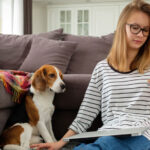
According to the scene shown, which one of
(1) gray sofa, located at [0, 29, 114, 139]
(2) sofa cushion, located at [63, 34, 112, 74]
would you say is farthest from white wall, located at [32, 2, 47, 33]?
(2) sofa cushion, located at [63, 34, 112, 74]

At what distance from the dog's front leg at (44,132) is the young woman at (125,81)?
25cm

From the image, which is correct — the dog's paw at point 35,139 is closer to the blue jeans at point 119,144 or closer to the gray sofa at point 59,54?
the gray sofa at point 59,54

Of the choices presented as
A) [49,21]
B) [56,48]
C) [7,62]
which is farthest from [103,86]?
[49,21]

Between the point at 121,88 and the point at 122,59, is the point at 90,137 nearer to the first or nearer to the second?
the point at 121,88

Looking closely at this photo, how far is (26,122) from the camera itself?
5.84 ft

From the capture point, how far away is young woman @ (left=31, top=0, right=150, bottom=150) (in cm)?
143

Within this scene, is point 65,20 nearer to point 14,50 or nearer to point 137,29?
point 14,50

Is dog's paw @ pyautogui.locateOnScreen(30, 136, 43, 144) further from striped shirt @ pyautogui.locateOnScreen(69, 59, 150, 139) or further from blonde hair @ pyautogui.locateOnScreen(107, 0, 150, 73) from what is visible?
blonde hair @ pyautogui.locateOnScreen(107, 0, 150, 73)

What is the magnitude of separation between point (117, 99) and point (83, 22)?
22.2 feet

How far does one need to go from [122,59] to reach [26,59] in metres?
1.18

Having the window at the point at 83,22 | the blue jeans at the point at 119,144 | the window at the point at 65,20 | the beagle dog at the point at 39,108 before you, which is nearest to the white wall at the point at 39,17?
the window at the point at 65,20

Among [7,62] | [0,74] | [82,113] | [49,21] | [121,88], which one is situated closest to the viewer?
[121,88]

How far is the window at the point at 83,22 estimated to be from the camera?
8039 mm

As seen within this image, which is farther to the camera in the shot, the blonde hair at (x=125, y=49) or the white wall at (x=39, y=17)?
the white wall at (x=39, y=17)
